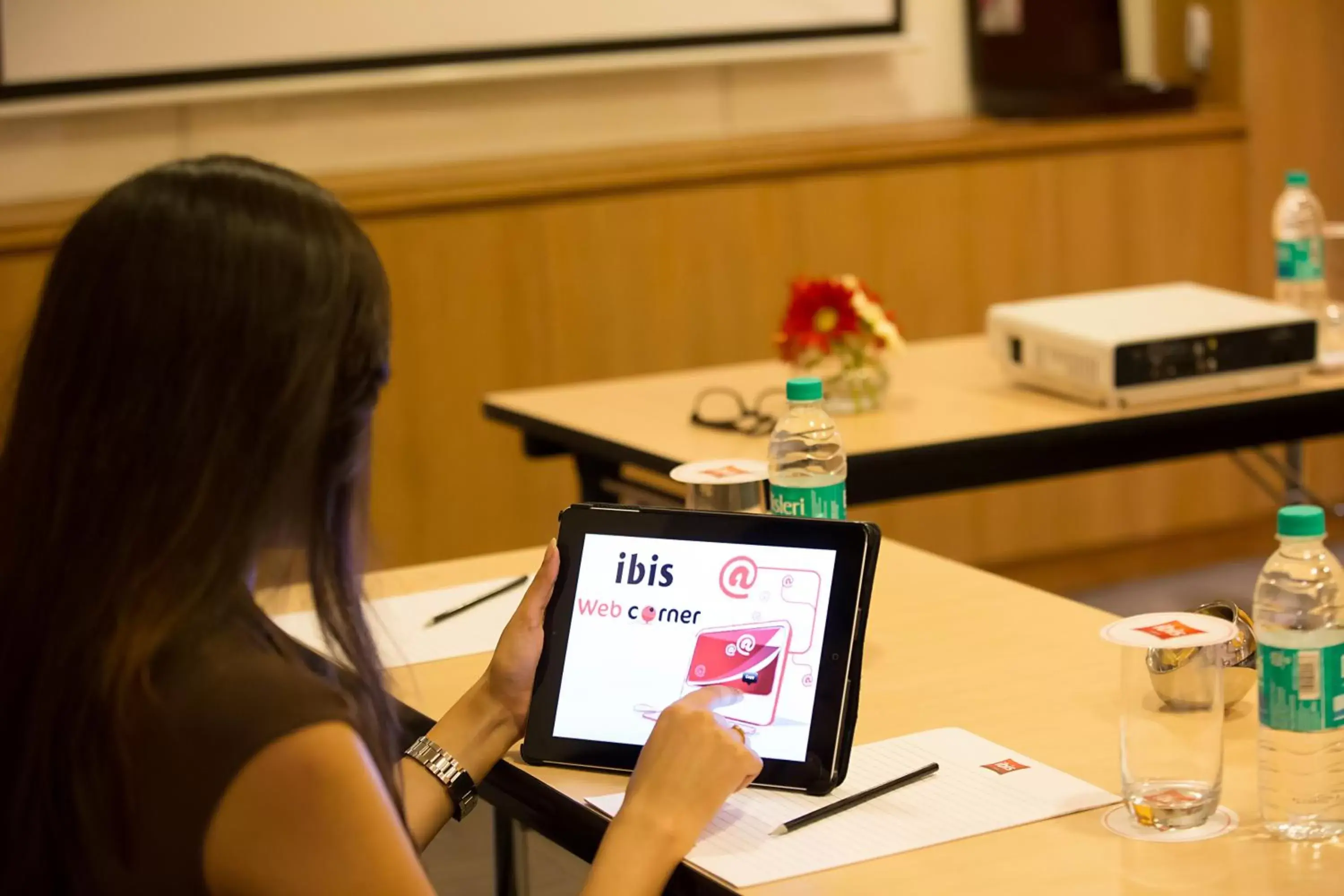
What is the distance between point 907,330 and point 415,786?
121 inches

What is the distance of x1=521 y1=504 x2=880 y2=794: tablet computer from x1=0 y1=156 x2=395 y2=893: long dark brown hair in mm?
394

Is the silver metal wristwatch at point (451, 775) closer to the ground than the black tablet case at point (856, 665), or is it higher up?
closer to the ground

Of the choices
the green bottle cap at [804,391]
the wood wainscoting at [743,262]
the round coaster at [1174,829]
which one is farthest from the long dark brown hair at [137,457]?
the wood wainscoting at [743,262]

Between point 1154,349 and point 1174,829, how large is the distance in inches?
63.8

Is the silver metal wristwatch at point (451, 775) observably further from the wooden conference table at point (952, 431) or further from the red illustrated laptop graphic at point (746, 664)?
the wooden conference table at point (952, 431)

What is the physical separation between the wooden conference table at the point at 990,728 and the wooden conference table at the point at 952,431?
0.44m

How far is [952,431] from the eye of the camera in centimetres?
277

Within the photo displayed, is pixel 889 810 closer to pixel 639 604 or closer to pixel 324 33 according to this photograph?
pixel 639 604

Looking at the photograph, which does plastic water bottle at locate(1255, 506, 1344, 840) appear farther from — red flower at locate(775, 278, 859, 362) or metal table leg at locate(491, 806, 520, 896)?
red flower at locate(775, 278, 859, 362)

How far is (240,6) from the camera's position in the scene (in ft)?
12.8

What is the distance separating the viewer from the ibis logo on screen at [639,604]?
1.51 m

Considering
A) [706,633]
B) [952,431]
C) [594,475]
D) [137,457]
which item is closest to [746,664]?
[706,633]

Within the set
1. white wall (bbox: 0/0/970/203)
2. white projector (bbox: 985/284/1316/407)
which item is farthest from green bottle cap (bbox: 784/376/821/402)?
white wall (bbox: 0/0/970/203)

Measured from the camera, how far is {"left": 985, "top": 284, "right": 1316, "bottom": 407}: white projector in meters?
2.83
